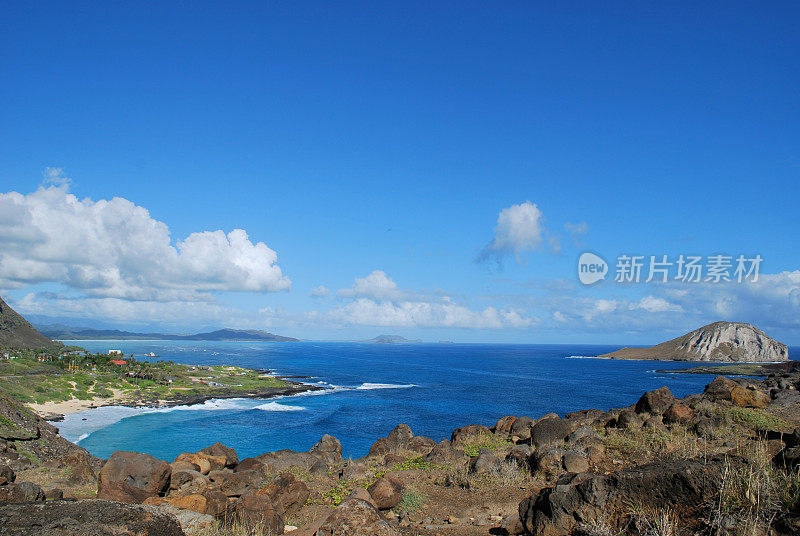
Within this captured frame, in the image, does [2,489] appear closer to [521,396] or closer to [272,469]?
[272,469]

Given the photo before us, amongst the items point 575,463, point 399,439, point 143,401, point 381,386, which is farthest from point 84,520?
point 381,386

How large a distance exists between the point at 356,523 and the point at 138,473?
8115mm

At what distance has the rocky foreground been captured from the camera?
6365 millimetres

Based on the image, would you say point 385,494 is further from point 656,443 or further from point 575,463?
point 656,443

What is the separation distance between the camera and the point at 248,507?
10.1 metres

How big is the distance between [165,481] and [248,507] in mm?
4198

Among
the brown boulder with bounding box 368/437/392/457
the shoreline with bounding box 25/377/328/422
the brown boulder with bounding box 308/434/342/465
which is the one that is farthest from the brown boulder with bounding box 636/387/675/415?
the shoreline with bounding box 25/377/328/422

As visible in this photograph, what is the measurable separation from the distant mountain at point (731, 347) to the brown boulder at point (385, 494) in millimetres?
203202

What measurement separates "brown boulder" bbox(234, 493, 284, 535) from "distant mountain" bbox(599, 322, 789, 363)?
20599 cm

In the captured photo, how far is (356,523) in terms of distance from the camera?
736 cm

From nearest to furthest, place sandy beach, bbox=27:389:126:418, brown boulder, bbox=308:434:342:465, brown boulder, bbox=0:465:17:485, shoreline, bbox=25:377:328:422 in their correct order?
brown boulder, bbox=0:465:17:485 < brown boulder, bbox=308:434:342:465 < sandy beach, bbox=27:389:126:418 < shoreline, bbox=25:377:328:422

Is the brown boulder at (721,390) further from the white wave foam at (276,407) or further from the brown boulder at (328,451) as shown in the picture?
the white wave foam at (276,407)

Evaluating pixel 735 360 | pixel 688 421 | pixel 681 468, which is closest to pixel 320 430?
pixel 688 421

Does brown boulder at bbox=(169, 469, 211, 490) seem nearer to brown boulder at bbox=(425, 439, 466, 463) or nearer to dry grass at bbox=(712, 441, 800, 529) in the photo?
brown boulder at bbox=(425, 439, 466, 463)
